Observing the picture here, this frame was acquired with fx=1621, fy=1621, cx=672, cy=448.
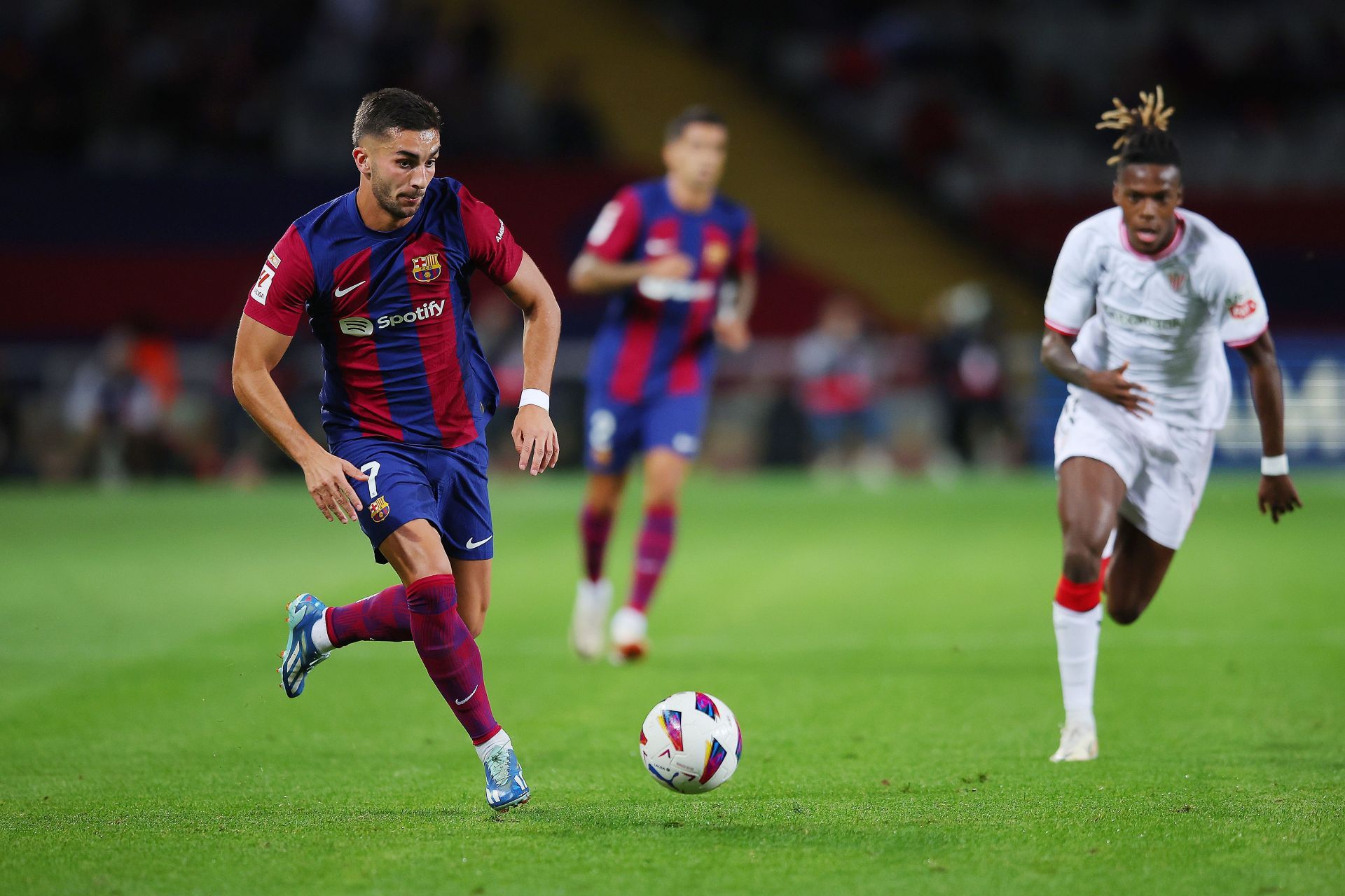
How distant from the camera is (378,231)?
5.66 m

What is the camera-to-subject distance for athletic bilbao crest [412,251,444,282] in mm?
5695

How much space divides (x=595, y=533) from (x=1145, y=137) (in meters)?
4.16

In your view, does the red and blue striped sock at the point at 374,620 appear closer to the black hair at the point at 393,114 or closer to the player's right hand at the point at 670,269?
the black hair at the point at 393,114

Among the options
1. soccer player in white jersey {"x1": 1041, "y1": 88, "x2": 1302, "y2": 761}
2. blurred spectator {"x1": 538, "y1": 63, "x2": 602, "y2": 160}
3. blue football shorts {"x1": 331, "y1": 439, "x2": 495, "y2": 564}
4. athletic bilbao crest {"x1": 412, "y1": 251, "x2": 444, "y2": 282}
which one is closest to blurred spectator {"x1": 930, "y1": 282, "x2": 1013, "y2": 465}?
blurred spectator {"x1": 538, "y1": 63, "x2": 602, "y2": 160}

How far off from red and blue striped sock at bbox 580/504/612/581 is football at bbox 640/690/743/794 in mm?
3685

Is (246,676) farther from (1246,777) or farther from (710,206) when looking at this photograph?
(1246,777)

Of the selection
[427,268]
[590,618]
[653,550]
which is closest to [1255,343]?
[427,268]

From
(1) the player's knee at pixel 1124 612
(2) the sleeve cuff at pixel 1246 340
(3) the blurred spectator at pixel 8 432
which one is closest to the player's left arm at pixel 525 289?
(2) the sleeve cuff at pixel 1246 340

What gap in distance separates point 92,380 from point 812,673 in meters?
16.2

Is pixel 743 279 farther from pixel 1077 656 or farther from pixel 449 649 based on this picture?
pixel 449 649

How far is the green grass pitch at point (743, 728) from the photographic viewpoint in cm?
468

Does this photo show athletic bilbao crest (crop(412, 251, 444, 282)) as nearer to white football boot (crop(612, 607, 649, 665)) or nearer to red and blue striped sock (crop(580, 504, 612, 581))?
white football boot (crop(612, 607, 649, 665))

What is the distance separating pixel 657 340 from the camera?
9.36 m

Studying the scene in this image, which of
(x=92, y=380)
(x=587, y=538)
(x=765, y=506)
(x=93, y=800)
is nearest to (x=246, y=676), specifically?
(x=587, y=538)
